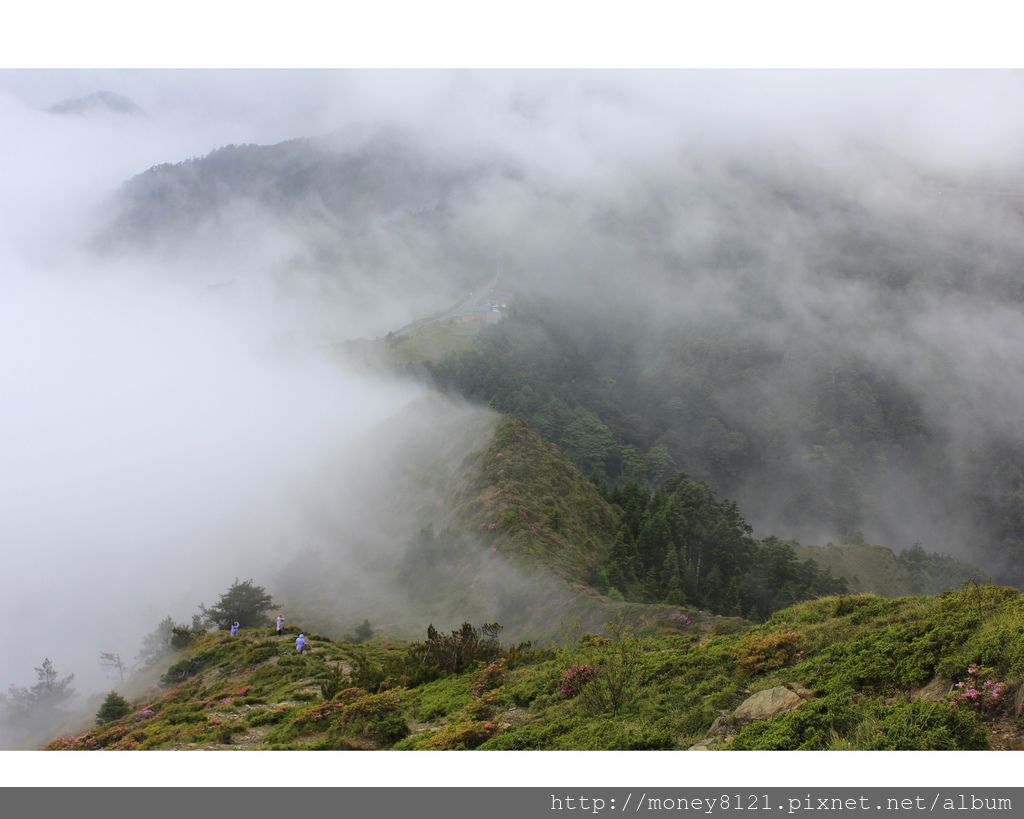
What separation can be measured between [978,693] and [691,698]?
6.47 metres

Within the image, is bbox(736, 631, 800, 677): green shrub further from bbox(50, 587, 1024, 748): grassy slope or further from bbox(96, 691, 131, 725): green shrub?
bbox(96, 691, 131, 725): green shrub

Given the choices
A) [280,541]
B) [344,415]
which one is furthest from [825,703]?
[344,415]

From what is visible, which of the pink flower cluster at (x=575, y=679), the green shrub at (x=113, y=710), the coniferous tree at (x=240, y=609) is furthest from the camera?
the coniferous tree at (x=240, y=609)

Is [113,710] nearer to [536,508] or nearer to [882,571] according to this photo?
[536,508]

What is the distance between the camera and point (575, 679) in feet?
59.9

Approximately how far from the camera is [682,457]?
158 meters

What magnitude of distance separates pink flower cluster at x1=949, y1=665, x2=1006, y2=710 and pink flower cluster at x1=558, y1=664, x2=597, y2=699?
908 centimetres

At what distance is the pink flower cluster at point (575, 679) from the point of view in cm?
1795

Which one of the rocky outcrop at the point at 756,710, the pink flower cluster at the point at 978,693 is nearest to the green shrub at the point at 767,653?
the rocky outcrop at the point at 756,710

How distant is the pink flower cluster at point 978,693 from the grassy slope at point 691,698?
0.71 feet

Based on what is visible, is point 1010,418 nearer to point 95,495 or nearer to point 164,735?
point 164,735

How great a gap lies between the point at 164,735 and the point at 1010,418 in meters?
239

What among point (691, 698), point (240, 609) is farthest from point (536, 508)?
point (691, 698)

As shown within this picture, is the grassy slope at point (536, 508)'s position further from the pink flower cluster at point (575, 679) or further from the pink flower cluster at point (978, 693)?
the pink flower cluster at point (978, 693)
